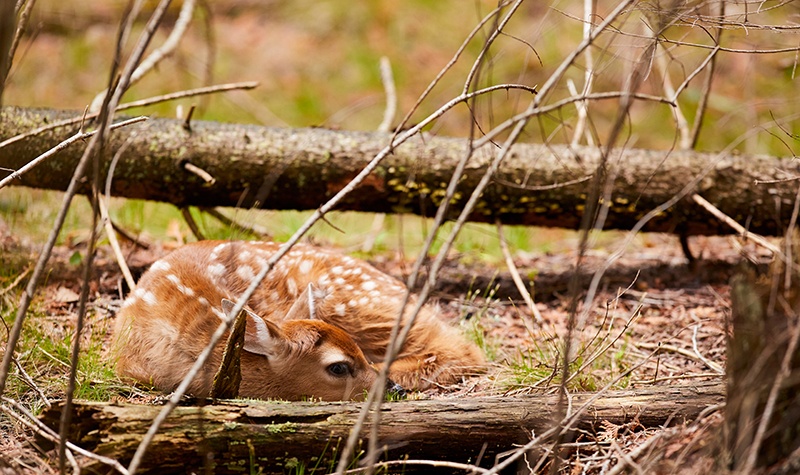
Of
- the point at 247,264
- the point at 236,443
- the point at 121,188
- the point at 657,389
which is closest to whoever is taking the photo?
the point at 236,443

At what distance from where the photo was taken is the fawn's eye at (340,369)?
151 inches

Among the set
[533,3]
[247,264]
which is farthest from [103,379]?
[533,3]

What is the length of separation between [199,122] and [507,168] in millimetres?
2070

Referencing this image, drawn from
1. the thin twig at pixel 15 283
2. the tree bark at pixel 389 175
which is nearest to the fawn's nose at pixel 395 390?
the tree bark at pixel 389 175

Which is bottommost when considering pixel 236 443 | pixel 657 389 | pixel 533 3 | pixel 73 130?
pixel 236 443

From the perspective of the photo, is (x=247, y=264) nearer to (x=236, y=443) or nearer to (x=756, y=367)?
Answer: (x=236, y=443)

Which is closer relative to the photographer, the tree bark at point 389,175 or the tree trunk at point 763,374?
the tree trunk at point 763,374

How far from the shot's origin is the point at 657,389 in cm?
319

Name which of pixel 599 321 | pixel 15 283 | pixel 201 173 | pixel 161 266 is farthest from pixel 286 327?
pixel 599 321

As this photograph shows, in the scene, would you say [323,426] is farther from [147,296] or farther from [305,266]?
[305,266]

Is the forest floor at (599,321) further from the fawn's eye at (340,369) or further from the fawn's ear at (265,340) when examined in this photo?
the fawn's ear at (265,340)

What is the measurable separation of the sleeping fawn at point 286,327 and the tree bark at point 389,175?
58cm

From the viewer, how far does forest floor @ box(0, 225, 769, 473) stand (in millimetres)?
2910

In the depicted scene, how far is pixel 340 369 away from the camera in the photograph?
3.83m
